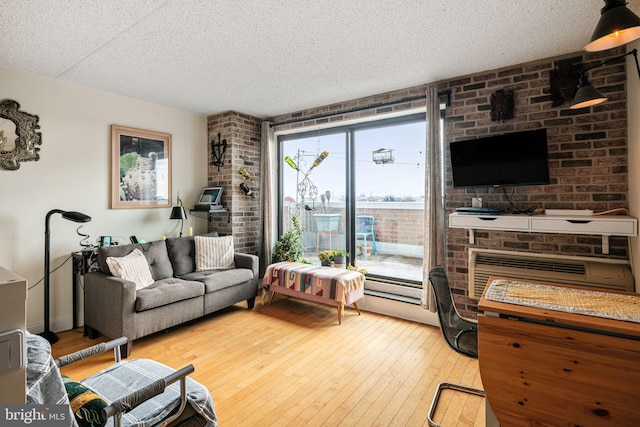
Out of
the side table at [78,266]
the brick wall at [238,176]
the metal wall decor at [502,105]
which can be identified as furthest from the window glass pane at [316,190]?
the side table at [78,266]

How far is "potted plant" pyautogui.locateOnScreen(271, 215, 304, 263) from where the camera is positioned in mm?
4305

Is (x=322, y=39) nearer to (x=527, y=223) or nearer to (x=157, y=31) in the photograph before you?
(x=157, y=31)

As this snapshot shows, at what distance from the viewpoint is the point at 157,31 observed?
2.26m

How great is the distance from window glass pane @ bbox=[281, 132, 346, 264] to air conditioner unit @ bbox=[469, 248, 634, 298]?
5.62ft

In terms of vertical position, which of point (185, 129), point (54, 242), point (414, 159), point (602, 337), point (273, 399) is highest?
point (185, 129)

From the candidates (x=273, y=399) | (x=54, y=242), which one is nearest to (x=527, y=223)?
(x=273, y=399)

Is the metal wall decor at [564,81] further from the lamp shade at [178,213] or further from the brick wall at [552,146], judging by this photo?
the lamp shade at [178,213]

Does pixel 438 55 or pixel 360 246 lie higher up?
pixel 438 55

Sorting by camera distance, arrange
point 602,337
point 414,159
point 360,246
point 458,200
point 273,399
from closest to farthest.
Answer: point 602,337, point 273,399, point 458,200, point 414,159, point 360,246

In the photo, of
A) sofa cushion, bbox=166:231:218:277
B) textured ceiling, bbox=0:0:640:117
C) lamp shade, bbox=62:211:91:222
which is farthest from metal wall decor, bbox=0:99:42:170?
sofa cushion, bbox=166:231:218:277

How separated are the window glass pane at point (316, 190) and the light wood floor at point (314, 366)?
1.09 m

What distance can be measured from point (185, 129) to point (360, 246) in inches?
110

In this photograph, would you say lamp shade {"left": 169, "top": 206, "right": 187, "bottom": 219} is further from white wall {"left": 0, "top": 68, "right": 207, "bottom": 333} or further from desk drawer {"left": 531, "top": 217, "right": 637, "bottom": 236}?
desk drawer {"left": 531, "top": 217, "right": 637, "bottom": 236}

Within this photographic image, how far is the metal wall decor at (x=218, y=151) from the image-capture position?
4.36m
